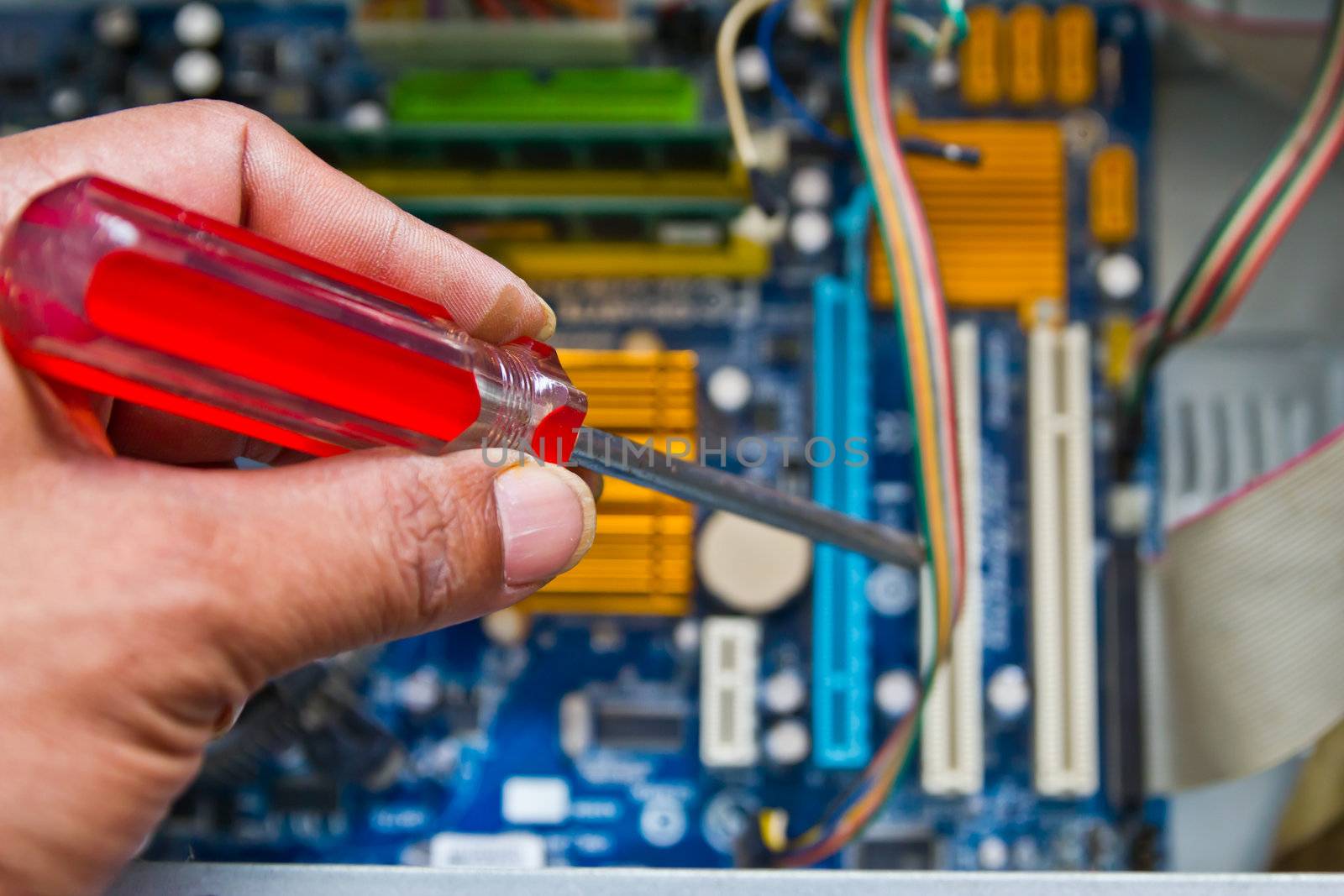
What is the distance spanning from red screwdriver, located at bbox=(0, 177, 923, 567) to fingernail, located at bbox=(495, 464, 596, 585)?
21 mm

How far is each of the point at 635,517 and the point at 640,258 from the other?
37cm

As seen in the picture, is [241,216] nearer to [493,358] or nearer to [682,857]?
[493,358]

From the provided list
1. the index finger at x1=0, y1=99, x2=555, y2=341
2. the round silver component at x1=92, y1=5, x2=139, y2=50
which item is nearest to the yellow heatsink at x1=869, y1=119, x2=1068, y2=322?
the index finger at x1=0, y1=99, x2=555, y2=341

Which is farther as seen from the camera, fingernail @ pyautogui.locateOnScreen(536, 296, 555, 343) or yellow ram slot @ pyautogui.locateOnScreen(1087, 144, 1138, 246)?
yellow ram slot @ pyautogui.locateOnScreen(1087, 144, 1138, 246)

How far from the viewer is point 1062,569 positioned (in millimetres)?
1380

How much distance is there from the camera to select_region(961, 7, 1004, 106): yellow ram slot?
152 cm

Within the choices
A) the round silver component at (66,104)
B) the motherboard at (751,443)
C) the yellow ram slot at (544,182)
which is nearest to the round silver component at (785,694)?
the motherboard at (751,443)

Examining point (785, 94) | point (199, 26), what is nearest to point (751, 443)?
point (785, 94)

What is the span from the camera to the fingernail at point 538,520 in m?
0.75

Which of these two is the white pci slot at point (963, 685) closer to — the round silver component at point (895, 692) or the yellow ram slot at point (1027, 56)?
the round silver component at point (895, 692)

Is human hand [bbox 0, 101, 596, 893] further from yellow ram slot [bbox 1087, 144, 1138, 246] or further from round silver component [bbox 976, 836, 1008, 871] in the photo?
yellow ram slot [bbox 1087, 144, 1138, 246]

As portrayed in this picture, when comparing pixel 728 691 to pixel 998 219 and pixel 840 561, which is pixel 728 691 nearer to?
pixel 840 561

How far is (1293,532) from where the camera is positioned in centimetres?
125

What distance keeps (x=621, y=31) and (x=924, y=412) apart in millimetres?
790
